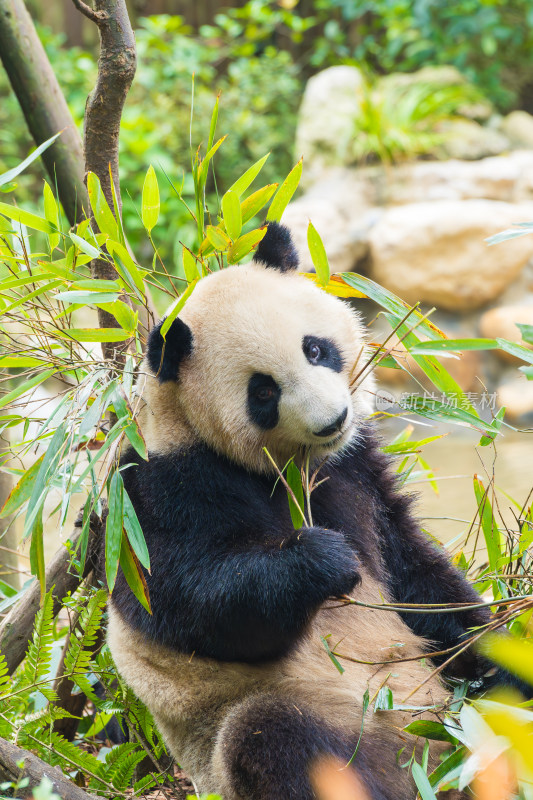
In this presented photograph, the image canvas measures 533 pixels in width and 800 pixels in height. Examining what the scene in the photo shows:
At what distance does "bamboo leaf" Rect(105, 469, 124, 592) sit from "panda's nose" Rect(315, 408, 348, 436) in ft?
2.01

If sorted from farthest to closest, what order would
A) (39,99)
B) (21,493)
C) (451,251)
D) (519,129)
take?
(519,129) → (451,251) → (39,99) → (21,493)

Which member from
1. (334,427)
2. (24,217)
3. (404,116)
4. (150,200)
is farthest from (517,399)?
(24,217)

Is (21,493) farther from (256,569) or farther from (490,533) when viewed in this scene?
(490,533)

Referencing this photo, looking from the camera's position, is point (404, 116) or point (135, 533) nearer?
point (135, 533)

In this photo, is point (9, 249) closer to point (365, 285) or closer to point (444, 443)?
point (365, 285)

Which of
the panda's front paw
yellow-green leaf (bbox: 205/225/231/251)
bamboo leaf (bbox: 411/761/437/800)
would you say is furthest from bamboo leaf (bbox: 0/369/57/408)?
bamboo leaf (bbox: 411/761/437/800)

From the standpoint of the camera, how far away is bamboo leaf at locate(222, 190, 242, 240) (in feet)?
7.80

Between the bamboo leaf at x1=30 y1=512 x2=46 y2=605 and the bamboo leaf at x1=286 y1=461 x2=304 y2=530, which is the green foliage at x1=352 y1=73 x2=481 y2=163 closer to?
the bamboo leaf at x1=286 y1=461 x2=304 y2=530

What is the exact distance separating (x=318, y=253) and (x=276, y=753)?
151 centimetres

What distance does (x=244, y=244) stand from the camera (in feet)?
8.53

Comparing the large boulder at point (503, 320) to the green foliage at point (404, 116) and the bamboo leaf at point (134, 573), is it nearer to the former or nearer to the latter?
the green foliage at point (404, 116)

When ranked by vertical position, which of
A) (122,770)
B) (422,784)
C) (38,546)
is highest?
(38,546)

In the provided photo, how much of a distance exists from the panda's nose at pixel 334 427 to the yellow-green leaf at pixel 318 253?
0.48 meters

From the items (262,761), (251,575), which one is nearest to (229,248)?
(251,575)
